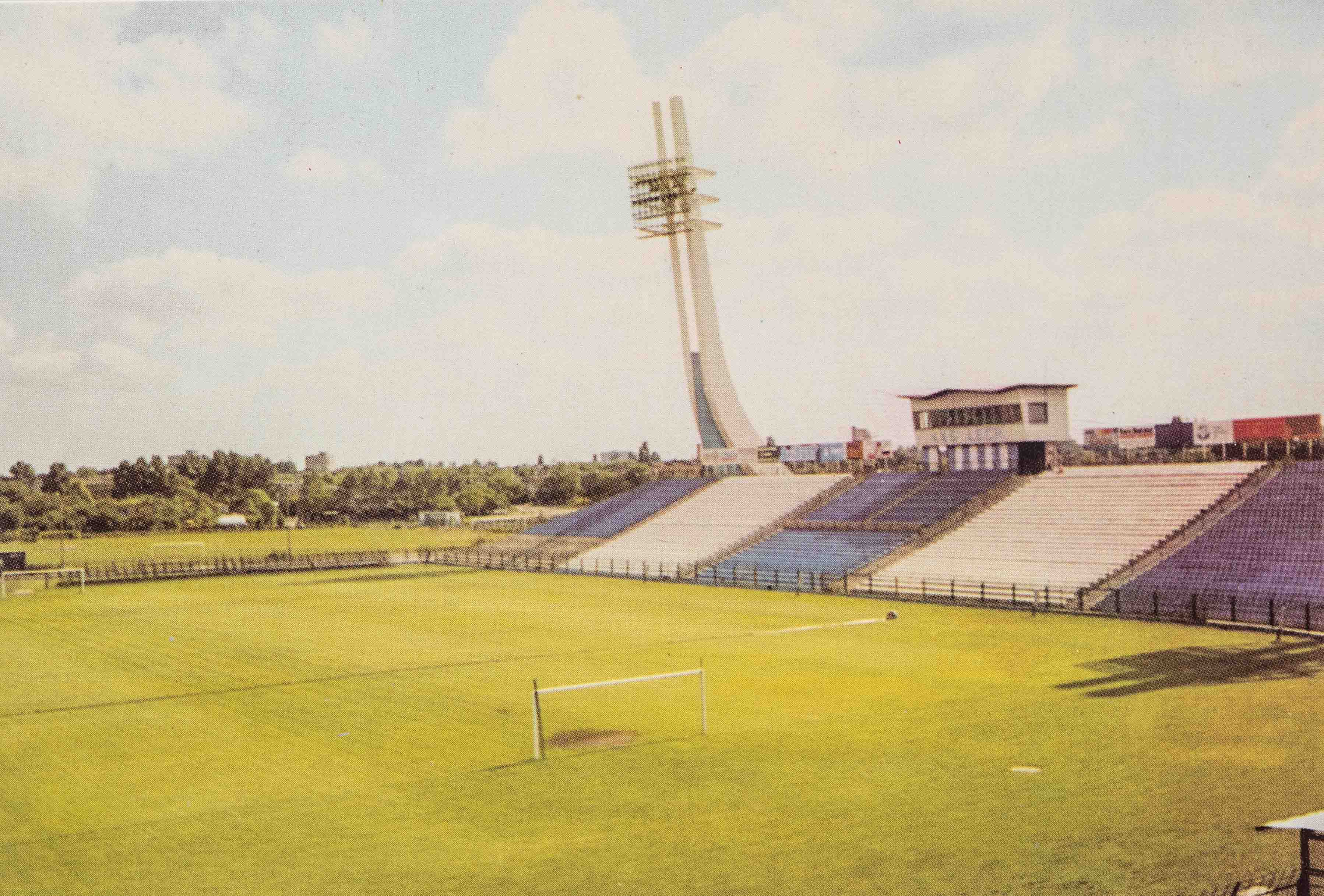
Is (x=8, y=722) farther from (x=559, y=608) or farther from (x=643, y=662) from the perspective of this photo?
(x=559, y=608)

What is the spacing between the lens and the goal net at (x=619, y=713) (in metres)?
25.0

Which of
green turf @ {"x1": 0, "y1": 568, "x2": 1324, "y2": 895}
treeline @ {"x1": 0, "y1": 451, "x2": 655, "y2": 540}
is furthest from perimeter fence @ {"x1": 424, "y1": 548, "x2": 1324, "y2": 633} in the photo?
treeline @ {"x1": 0, "y1": 451, "x2": 655, "y2": 540}

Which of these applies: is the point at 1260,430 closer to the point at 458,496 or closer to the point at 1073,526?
the point at 1073,526

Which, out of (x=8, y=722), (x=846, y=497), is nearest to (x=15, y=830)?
(x=8, y=722)

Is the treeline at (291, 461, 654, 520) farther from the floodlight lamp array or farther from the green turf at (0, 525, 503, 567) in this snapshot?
the floodlight lamp array

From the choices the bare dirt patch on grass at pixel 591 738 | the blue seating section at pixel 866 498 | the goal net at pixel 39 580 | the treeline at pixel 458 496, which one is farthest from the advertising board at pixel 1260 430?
the treeline at pixel 458 496

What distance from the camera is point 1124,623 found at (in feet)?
138

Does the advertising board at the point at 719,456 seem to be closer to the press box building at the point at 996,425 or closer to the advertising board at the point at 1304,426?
the press box building at the point at 996,425

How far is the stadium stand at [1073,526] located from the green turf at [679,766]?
10.7 metres

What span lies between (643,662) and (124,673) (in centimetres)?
1686

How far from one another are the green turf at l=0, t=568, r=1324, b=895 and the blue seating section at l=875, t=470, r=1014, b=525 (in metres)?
23.8

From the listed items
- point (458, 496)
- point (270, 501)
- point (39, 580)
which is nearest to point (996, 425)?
point (39, 580)

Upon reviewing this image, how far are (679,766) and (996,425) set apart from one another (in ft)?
161

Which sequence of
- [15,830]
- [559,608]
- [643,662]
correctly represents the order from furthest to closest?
1. [559,608]
2. [643,662]
3. [15,830]
